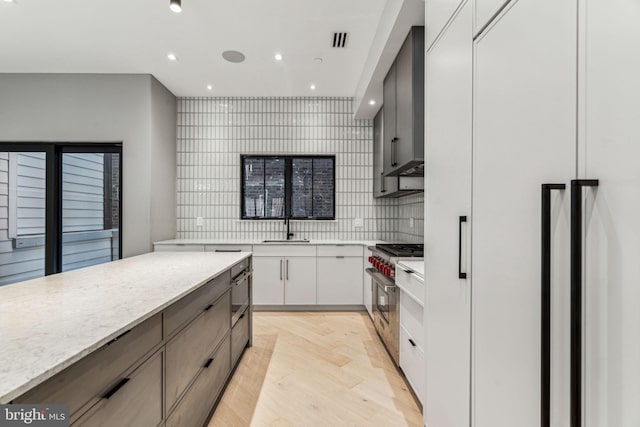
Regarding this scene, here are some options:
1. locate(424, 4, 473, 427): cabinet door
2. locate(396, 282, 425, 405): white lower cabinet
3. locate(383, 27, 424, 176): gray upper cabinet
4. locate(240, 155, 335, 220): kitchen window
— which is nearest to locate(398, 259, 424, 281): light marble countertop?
locate(396, 282, 425, 405): white lower cabinet

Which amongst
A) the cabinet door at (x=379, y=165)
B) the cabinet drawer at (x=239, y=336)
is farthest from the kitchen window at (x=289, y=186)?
the cabinet drawer at (x=239, y=336)

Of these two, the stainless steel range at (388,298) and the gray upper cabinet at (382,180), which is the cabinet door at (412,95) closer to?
the gray upper cabinet at (382,180)

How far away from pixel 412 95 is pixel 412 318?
1.56 m

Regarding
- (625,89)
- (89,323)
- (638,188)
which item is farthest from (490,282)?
(89,323)

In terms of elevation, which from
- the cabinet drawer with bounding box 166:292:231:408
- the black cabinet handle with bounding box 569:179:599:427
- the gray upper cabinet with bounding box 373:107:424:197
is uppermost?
the gray upper cabinet with bounding box 373:107:424:197

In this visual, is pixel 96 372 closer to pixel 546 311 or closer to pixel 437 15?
pixel 546 311

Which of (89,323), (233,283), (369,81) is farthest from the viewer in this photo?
(369,81)

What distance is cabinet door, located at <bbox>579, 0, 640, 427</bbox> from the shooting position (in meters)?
0.52

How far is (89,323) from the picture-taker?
903 millimetres

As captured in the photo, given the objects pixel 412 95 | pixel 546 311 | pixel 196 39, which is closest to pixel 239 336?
pixel 546 311

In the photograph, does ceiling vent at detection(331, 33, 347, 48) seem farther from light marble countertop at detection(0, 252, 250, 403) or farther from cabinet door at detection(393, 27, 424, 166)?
light marble countertop at detection(0, 252, 250, 403)

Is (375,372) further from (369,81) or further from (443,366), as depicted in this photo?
(369,81)

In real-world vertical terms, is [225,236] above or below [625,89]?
below

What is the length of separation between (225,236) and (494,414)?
3.75m
